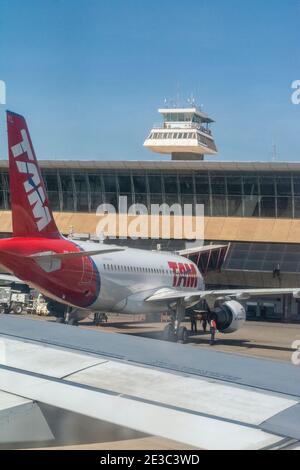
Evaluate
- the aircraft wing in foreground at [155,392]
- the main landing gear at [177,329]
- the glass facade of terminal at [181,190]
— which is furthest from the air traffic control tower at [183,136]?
the aircraft wing in foreground at [155,392]

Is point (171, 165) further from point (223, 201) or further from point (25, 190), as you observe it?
point (25, 190)

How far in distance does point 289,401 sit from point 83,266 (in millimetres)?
16530

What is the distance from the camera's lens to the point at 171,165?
39156 millimetres

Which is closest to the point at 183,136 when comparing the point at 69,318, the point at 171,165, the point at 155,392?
the point at 171,165

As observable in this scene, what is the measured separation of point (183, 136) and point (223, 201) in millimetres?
28345

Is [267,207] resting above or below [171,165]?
below

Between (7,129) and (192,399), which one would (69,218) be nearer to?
(7,129)

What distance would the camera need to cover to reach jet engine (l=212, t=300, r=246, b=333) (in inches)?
870

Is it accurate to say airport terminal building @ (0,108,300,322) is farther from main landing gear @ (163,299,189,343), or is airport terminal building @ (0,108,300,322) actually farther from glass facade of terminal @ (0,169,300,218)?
main landing gear @ (163,299,189,343)

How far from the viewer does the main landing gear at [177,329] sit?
22.3 metres

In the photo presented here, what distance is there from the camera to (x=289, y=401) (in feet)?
12.9

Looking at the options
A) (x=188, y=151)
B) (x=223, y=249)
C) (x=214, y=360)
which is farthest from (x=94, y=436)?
(x=188, y=151)

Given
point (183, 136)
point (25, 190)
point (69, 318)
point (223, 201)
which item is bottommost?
point (69, 318)

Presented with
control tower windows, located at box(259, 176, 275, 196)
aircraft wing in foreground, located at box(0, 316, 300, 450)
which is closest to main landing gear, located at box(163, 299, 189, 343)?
control tower windows, located at box(259, 176, 275, 196)
